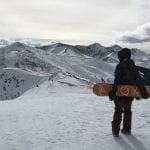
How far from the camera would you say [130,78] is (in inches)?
438

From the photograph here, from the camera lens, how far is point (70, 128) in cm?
1313

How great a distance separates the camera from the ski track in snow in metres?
10.8

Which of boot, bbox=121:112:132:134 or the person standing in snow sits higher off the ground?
the person standing in snow

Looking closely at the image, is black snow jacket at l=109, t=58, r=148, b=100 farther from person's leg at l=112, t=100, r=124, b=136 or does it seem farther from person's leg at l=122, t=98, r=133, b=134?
person's leg at l=122, t=98, r=133, b=134

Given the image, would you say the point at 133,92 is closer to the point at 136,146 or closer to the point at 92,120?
the point at 136,146

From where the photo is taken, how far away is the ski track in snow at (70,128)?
35.5 feet

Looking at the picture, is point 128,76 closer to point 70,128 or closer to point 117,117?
point 117,117

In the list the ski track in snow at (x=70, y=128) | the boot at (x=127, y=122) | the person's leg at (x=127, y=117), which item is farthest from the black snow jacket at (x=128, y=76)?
the ski track in snow at (x=70, y=128)

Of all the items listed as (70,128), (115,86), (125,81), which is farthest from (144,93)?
(70,128)

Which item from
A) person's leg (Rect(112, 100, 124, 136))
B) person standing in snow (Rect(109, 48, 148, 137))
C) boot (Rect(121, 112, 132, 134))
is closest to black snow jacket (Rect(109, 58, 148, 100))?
person standing in snow (Rect(109, 48, 148, 137))

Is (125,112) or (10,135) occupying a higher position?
(125,112)

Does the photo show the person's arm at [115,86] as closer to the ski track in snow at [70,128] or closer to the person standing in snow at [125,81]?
the person standing in snow at [125,81]

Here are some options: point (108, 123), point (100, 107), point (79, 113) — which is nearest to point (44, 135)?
point (108, 123)

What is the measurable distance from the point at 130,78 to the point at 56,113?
6311mm
